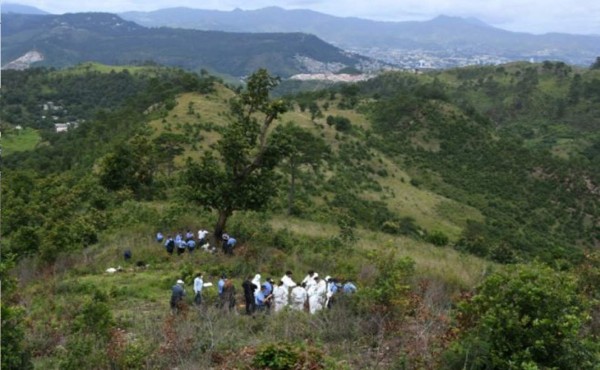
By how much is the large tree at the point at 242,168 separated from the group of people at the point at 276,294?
18.3 ft

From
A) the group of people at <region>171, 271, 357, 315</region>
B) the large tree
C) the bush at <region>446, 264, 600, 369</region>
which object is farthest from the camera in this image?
the large tree

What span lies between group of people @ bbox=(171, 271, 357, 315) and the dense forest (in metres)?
0.43

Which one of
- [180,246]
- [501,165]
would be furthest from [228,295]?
[501,165]

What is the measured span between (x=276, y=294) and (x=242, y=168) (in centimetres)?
675

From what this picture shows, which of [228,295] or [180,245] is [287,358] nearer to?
[228,295]

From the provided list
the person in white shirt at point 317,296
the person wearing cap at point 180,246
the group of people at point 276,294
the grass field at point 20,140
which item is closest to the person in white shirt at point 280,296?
the group of people at point 276,294

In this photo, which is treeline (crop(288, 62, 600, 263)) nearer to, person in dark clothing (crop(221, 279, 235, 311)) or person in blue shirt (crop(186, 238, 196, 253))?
person in blue shirt (crop(186, 238, 196, 253))

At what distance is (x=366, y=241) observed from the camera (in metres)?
23.2

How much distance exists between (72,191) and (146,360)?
2089 cm

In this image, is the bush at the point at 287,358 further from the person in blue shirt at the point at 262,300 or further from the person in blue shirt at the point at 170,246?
the person in blue shirt at the point at 170,246

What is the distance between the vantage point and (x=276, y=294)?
42.4 ft

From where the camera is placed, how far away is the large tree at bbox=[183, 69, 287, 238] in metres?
17.9

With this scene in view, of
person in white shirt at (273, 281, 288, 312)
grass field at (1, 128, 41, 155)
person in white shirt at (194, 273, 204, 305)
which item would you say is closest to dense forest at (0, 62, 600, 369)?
person in white shirt at (194, 273, 204, 305)

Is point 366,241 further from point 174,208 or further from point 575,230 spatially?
point 575,230
